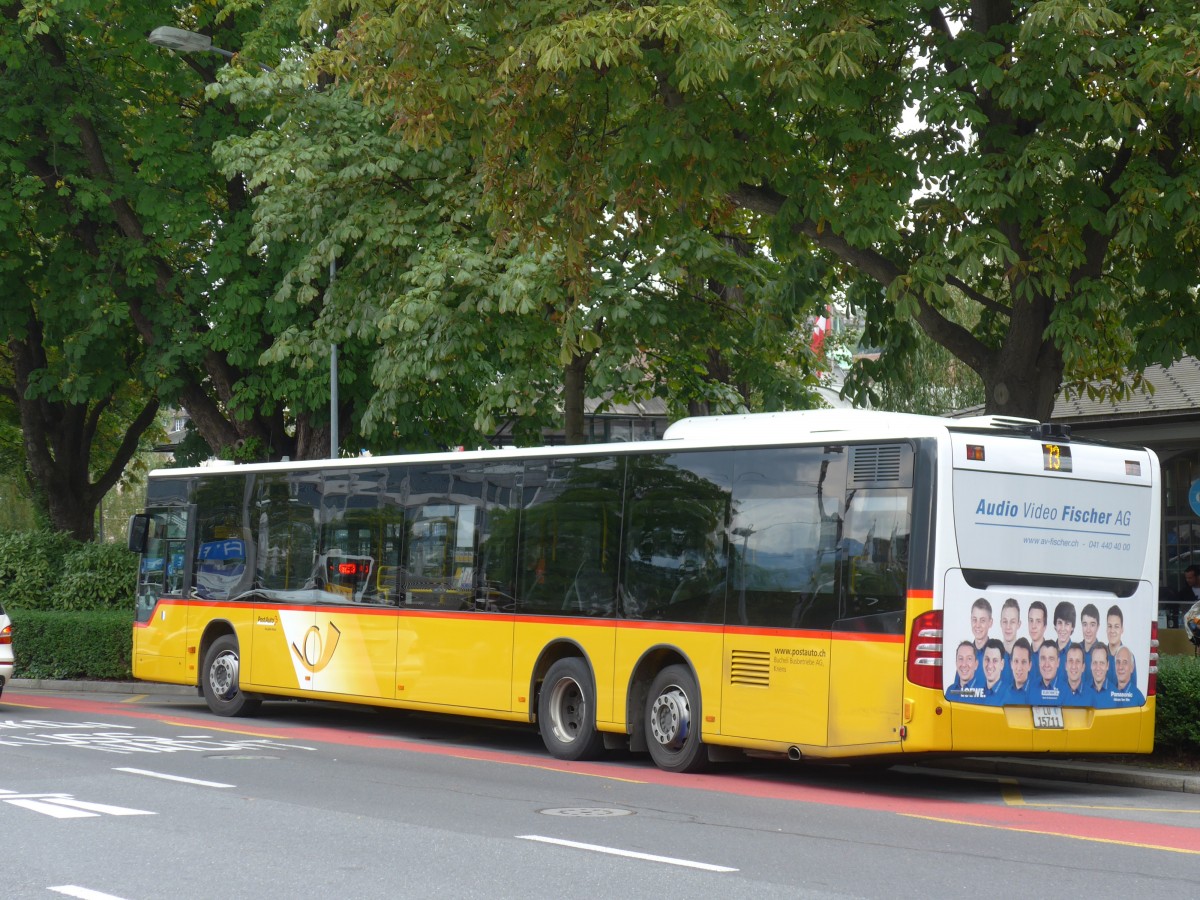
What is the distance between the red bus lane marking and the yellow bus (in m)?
0.36

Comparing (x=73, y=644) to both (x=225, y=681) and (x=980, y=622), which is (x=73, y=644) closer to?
(x=225, y=681)

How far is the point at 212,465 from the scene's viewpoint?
20.9 m

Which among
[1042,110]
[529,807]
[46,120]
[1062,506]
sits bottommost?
[529,807]

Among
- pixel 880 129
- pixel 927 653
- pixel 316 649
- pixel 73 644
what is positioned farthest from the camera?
pixel 73 644

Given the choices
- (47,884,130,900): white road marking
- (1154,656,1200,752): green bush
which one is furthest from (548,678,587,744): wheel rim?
(47,884,130,900): white road marking

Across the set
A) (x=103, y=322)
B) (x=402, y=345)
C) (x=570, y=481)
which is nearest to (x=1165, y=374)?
(x=402, y=345)

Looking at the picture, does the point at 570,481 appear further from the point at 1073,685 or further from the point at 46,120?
the point at 46,120

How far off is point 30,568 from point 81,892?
21784 millimetres

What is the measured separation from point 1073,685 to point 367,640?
8.04m

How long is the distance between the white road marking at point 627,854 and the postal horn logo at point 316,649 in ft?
29.6

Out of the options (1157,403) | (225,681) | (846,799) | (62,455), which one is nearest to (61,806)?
(846,799)

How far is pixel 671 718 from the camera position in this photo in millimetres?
14242

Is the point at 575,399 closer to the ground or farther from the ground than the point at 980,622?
farther from the ground

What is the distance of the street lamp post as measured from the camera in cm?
2270
